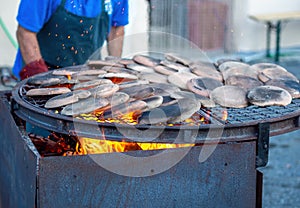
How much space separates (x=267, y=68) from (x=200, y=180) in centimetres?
107

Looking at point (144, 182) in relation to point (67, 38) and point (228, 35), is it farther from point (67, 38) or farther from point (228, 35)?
point (228, 35)

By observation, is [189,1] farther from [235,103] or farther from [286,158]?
[235,103]

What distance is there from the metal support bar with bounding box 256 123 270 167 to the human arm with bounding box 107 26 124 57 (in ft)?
6.42

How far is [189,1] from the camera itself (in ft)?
28.7

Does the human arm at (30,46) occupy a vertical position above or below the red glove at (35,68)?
above

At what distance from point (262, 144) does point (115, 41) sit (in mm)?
2025

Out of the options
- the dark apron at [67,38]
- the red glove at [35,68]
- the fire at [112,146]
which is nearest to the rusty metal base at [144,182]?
the fire at [112,146]

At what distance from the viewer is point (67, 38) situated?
380cm

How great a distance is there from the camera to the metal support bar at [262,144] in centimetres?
240

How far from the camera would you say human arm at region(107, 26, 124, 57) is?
416 centimetres

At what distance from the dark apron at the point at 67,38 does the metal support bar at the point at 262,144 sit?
6.03 ft

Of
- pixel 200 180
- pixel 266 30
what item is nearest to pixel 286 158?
pixel 200 180

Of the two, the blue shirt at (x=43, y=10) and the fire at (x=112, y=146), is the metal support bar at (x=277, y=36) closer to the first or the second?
Result: the blue shirt at (x=43, y=10)

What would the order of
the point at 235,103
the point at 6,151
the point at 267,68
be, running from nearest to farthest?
the point at 235,103, the point at 6,151, the point at 267,68
